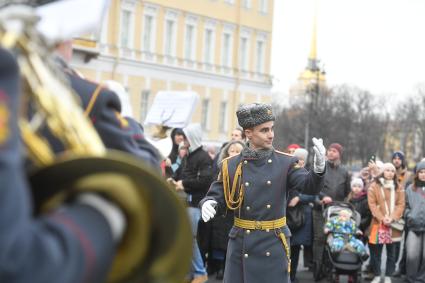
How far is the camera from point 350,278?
11766 millimetres

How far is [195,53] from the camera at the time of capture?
53750 mm

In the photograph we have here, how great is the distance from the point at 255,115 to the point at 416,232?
600cm

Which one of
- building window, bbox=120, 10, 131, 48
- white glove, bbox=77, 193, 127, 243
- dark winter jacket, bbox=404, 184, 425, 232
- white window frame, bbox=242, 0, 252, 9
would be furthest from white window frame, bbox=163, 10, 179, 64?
white glove, bbox=77, 193, 127, 243

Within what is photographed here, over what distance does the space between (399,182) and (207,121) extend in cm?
4272

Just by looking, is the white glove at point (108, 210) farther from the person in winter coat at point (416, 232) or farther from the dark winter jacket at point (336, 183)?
the person in winter coat at point (416, 232)

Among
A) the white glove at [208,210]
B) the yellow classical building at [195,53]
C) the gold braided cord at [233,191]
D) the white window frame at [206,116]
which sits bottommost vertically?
the white glove at [208,210]

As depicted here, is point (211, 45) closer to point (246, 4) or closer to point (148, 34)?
point (246, 4)

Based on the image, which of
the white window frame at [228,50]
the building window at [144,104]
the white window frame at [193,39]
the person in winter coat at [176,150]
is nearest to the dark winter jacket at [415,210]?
the person in winter coat at [176,150]

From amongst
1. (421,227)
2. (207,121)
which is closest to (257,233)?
(421,227)

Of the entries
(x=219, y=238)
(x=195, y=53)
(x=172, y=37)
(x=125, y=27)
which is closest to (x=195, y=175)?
(x=219, y=238)

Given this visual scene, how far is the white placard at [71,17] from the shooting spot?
2.23m

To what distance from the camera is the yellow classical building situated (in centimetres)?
4888

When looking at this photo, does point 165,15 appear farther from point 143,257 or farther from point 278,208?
point 143,257

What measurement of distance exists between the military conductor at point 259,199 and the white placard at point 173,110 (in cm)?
334
